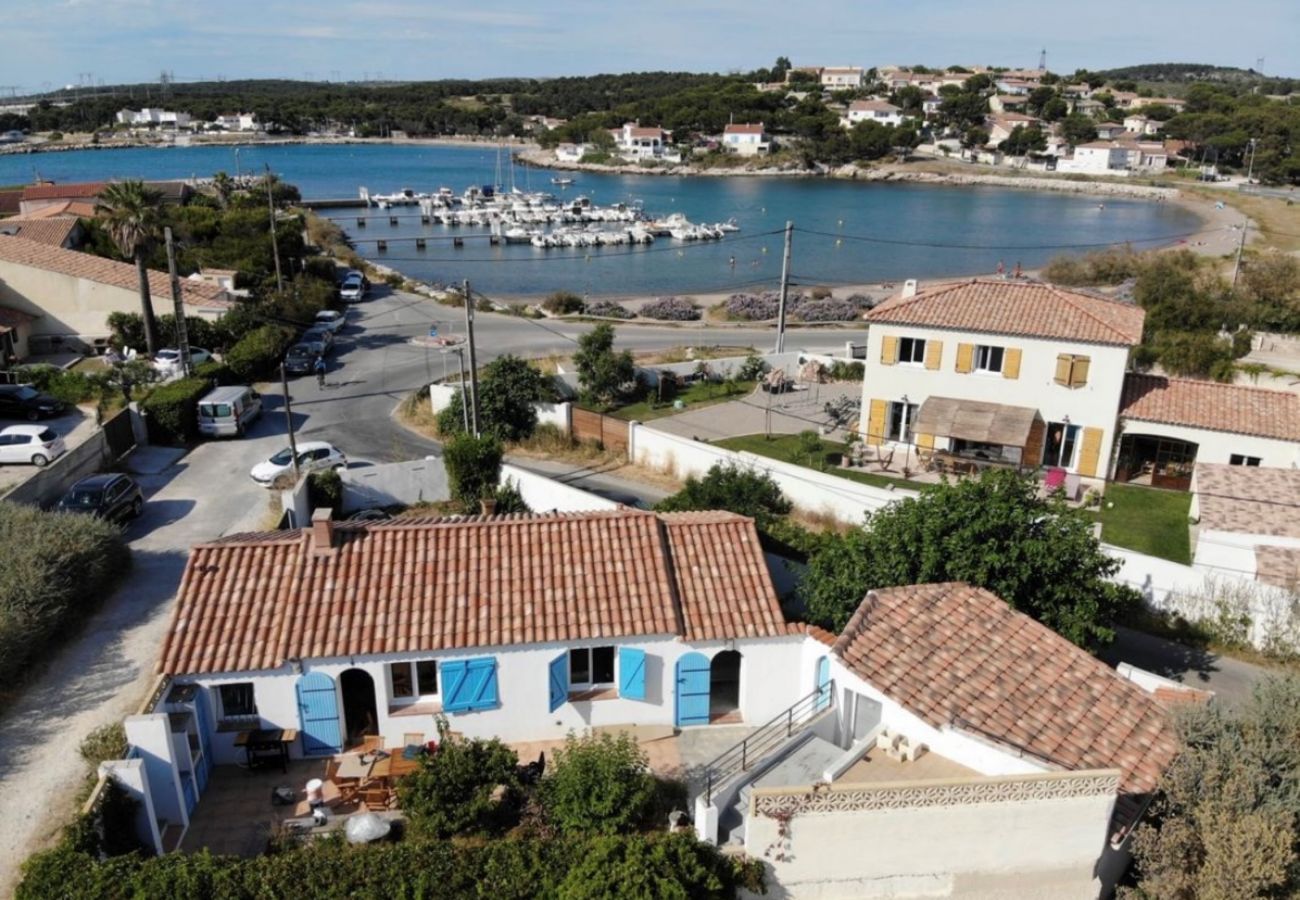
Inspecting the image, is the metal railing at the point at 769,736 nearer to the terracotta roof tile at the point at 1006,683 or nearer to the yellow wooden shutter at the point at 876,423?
the terracotta roof tile at the point at 1006,683

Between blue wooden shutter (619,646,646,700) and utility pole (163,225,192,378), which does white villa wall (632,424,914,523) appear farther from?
utility pole (163,225,192,378)

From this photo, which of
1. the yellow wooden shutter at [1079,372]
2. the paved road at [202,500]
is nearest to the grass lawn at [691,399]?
the paved road at [202,500]

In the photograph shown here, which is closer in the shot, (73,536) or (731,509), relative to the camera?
(73,536)

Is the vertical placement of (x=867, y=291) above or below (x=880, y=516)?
below

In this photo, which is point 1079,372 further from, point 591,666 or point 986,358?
point 591,666

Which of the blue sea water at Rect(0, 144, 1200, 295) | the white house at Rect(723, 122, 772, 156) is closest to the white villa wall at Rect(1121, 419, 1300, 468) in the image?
the blue sea water at Rect(0, 144, 1200, 295)

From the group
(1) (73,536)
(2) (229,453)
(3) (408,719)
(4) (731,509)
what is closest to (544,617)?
(3) (408,719)

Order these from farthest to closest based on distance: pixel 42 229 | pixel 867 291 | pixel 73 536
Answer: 1. pixel 867 291
2. pixel 42 229
3. pixel 73 536

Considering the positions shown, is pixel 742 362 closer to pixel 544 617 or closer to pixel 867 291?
pixel 544 617
